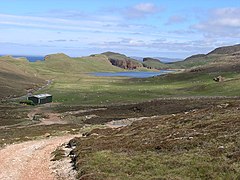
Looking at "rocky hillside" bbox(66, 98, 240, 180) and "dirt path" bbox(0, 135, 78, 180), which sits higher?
"rocky hillside" bbox(66, 98, 240, 180)

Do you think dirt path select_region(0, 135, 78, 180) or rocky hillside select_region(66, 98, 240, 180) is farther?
dirt path select_region(0, 135, 78, 180)

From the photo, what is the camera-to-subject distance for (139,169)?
93.6 feet

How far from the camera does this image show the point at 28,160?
1629 inches

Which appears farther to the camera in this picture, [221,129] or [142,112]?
[142,112]

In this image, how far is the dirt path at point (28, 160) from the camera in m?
33.6

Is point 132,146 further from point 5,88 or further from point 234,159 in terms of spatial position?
point 5,88

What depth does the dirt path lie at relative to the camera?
110 feet

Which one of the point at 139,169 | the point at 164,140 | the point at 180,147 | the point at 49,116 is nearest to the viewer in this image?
the point at 139,169

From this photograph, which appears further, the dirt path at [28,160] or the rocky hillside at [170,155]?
the dirt path at [28,160]

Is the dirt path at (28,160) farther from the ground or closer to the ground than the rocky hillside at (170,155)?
closer to the ground

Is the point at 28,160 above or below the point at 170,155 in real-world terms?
below

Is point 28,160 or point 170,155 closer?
point 170,155

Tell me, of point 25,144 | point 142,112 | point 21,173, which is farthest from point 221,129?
point 142,112

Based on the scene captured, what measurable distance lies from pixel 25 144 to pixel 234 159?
34.3 meters
